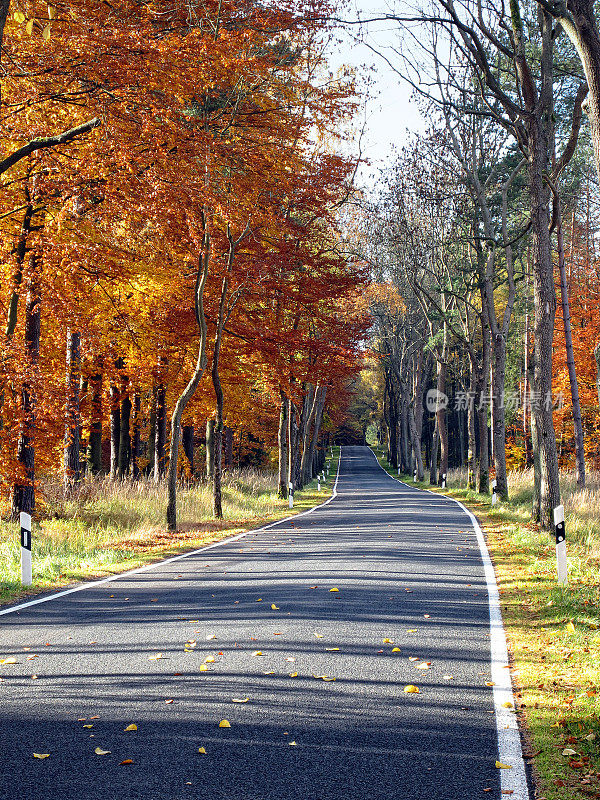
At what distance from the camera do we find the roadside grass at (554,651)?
448cm

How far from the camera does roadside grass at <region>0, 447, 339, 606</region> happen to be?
11.7 metres

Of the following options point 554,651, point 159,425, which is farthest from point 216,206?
point 159,425

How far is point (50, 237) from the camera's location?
52.0 feet

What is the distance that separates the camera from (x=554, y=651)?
22.7 feet

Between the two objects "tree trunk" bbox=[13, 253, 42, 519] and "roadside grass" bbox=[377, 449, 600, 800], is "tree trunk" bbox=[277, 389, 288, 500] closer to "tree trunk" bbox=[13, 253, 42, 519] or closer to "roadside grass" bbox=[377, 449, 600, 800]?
"tree trunk" bbox=[13, 253, 42, 519]

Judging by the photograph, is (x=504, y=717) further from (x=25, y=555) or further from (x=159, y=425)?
(x=159, y=425)

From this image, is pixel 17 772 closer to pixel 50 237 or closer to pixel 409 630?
pixel 409 630

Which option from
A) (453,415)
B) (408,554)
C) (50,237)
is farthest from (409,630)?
(453,415)

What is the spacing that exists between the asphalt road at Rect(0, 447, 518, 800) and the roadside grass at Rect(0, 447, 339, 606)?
166 centimetres

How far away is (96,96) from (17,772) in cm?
1043

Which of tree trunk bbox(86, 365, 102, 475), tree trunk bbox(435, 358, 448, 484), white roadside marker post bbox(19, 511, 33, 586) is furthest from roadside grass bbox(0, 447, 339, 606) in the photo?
tree trunk bbox(435, 358, 448, 484)

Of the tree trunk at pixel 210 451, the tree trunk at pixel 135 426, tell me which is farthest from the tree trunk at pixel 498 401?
the tree trunk at pixel 135 426

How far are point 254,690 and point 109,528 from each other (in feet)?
43.4

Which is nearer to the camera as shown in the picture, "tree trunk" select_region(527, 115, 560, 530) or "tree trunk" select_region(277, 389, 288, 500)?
"tree trunk" select_region(527, 115, 560, 530)
